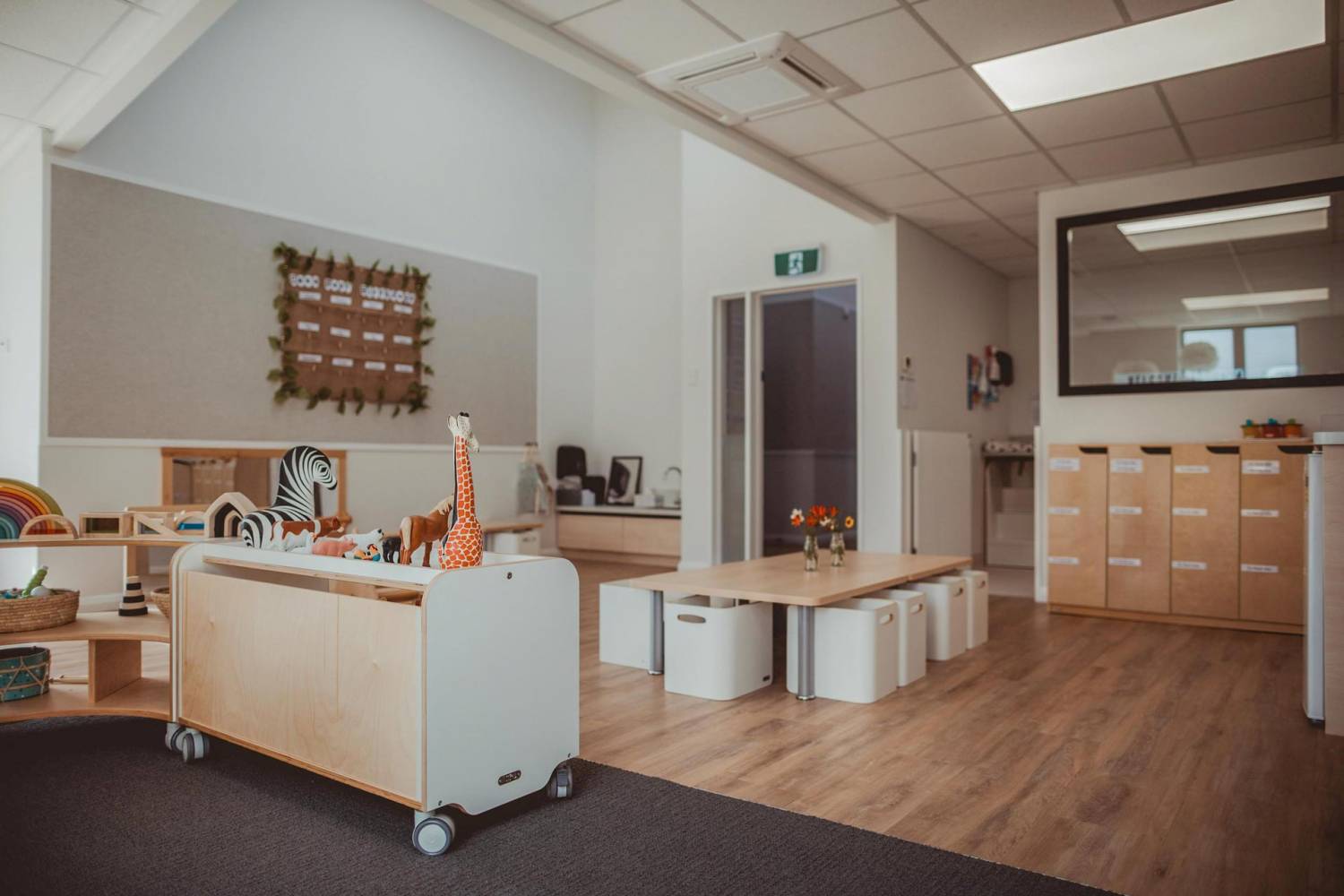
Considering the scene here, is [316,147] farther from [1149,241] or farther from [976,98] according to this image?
[1149,241]

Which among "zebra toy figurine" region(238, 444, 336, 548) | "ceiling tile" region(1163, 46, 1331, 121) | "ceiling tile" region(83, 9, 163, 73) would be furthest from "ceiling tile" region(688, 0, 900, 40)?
"ceiling tile" region(83, 9, 163, 73)

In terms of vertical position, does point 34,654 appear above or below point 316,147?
below

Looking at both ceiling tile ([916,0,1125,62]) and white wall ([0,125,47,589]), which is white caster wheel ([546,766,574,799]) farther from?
white wall ([0,125,47,589])

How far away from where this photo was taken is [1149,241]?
5.20 meters

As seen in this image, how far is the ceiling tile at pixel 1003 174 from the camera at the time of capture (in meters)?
4.95

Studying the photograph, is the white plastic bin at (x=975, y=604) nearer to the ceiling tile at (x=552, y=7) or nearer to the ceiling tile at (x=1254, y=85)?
the ceiling tile at (x=1254, y=85)

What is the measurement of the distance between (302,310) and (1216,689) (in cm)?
560

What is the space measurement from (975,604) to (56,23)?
461 centimetres

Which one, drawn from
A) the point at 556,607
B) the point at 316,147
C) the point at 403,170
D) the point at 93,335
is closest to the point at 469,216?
the point at 403,170

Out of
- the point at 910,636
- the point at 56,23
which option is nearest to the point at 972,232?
the point at 910,636

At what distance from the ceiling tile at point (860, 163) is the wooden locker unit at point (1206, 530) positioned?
212 centimetres

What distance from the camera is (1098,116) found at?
429cm

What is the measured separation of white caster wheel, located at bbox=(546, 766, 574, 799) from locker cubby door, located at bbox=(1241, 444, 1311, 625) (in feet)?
13.0

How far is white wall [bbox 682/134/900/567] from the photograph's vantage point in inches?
239
